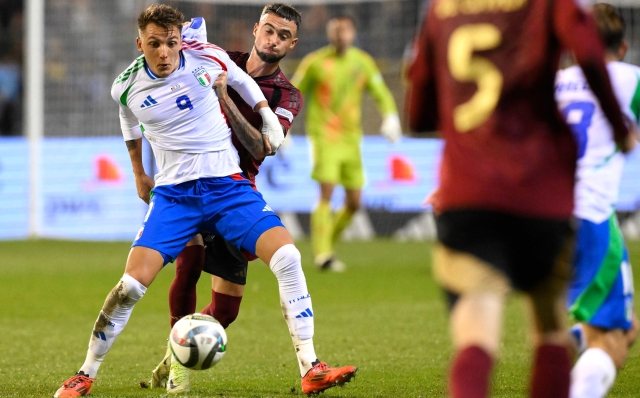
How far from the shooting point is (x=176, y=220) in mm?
5082

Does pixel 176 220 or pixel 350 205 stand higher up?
pixel 176 220

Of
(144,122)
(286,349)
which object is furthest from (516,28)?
(286,349)

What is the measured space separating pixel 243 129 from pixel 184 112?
0.33 metres

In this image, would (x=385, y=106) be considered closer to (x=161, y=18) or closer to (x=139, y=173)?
(x=139, y=173)

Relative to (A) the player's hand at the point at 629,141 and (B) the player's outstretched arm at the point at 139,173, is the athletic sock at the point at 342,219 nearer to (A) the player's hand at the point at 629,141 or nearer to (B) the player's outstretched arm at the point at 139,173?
(B) the player's outstretched arm at the point at 139,173

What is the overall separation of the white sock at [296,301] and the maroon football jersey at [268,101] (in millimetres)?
832

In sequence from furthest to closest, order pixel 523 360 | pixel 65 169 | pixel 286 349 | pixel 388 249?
pixel 65 169 → pixel 388 249 → pixel 286 349 → pixel 523 360

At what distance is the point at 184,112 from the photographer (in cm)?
527

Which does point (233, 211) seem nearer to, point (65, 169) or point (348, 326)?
point (348, 326)

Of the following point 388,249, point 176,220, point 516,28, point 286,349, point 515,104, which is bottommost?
point 388,249

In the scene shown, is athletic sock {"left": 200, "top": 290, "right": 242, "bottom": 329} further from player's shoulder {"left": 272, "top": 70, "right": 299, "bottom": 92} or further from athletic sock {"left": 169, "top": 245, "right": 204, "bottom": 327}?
player's shoulder {"left": 272, "top": 70, "right": 299, "bottom": 92}

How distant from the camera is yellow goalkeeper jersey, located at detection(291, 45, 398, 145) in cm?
1184

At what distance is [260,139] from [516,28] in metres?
2.56

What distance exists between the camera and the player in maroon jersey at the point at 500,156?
301cm
